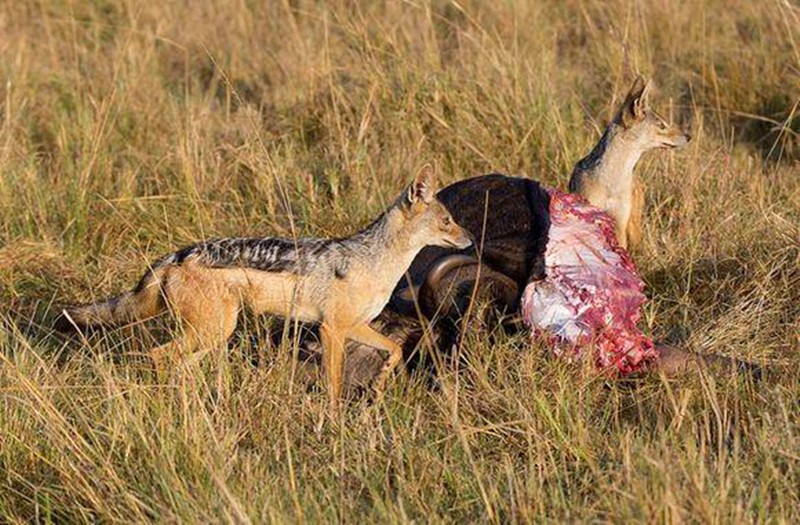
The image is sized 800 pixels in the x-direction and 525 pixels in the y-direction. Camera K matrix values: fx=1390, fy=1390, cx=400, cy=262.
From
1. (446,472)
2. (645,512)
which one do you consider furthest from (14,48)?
(645,512)

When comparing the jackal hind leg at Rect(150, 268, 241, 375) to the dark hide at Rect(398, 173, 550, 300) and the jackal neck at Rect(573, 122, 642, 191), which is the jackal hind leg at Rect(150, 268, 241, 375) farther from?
the jackal neck at Rect(573, 122, 642, 191)

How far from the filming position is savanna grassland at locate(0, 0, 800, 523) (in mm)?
4246

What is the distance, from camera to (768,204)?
6.98 m

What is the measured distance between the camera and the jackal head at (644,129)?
721cm

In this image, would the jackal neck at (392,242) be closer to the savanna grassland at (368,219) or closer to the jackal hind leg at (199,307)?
the savanna grassland at (368,219)

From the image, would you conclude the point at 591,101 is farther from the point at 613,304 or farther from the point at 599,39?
the point at 613,304

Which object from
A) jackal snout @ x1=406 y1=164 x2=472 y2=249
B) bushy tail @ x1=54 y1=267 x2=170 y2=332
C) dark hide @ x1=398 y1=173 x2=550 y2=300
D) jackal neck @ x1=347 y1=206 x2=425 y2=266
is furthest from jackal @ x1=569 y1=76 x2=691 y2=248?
bushy tail @ x1=54 y1=267 x2=170 y2=332

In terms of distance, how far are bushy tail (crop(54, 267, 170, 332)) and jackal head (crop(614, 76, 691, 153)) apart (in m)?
2.79

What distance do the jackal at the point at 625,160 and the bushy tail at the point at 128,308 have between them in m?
2.40

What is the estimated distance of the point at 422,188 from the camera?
5.75 metres

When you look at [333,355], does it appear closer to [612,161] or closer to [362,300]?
[362,300]

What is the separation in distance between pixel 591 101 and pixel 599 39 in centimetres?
81

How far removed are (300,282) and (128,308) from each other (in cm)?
70

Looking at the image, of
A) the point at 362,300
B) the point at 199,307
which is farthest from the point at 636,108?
the point at 199,307
